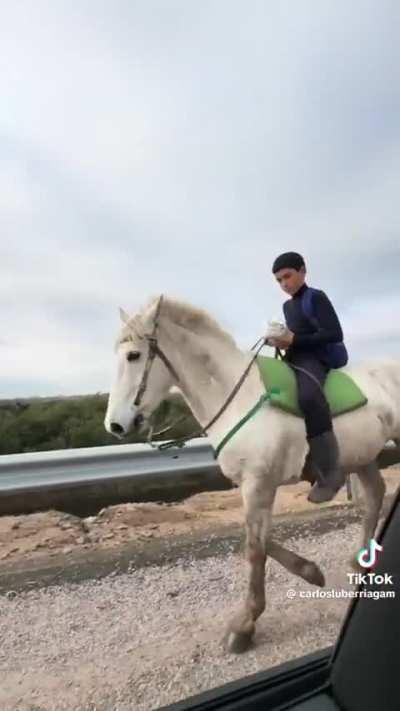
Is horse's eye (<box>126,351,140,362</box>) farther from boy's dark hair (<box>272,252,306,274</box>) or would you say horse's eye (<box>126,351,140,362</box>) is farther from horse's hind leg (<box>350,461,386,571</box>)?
horse's hind leg (<box>350,461,386,571</box>)

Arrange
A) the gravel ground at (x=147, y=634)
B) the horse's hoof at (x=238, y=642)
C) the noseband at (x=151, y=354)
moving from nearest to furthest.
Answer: the gravel ground at (x=147, y=634)
the horse's hoof at (x=238, y=642)
the noseband at (x=151, y=354)

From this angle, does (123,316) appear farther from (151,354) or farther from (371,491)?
(371,491)

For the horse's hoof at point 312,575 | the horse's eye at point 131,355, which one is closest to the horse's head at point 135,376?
the horse's eye at point 131,355

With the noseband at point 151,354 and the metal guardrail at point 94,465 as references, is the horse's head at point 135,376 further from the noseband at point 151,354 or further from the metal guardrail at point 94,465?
the metal guardrail at point 94,465

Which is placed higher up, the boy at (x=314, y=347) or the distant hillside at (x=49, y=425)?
the boy at (x=314, y=347)

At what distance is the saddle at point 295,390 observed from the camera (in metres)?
1.44

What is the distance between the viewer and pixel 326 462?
1.45 m

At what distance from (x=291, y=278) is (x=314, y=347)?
8.0 inches

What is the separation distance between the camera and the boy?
1.43 metres

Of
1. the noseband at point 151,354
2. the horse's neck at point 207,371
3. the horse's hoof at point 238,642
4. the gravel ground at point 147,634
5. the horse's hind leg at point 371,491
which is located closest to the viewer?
the gravel ground at point 147,634

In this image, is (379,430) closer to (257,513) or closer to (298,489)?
(257,513)

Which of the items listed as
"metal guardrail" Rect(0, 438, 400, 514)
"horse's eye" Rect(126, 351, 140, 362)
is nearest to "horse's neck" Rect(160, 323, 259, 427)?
"horse's eye" Rect(126, 351, 140, 362)

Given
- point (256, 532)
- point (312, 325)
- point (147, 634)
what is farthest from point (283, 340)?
point (147, 634)

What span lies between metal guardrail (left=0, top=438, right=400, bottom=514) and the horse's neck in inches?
24.3
